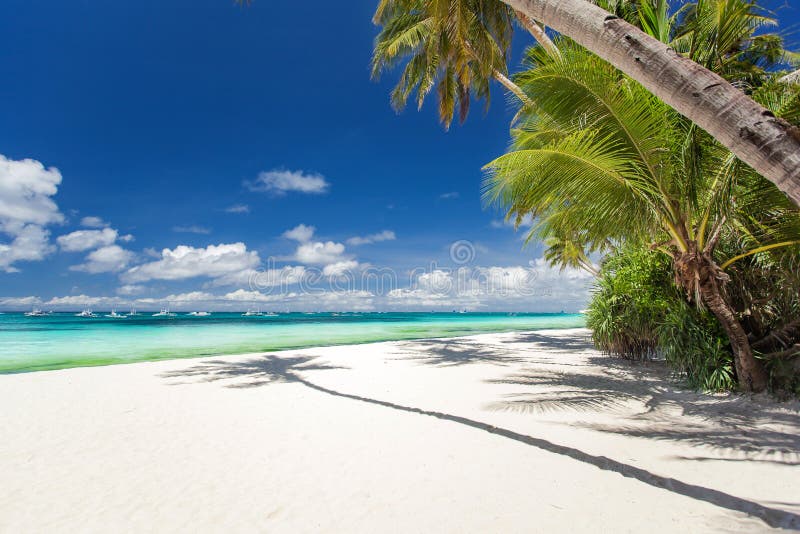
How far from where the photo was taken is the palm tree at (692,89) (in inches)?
70.1

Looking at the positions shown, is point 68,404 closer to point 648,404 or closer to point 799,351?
point 648,404

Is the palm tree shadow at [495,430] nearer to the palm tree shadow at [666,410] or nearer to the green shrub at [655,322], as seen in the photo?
the palm tree shadow at [666,410]

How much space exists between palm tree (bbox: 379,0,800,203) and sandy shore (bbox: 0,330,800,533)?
7.45 ft

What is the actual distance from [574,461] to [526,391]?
296cm

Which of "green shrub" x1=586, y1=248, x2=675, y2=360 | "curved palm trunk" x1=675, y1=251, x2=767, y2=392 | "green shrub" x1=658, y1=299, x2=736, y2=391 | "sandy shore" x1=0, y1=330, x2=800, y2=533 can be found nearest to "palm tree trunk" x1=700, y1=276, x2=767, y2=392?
"curved palm trunk" x1=675, y1=251, x2=767, y2=392

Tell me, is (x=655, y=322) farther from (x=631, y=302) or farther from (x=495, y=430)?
(x=495, y=430)

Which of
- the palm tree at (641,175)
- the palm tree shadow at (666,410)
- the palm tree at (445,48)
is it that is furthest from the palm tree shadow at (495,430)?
the palm tree at (445,48)

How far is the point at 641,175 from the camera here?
4.68 meters

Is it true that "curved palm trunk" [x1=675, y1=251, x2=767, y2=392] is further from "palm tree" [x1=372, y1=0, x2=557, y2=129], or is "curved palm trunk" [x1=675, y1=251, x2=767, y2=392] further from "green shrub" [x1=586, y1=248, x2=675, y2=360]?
"palm tree" [x1=372, y1=0, x2=557, y2=129]

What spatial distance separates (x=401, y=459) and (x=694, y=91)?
12.0 feet

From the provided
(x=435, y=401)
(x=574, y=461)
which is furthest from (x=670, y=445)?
(x=435, y=401)

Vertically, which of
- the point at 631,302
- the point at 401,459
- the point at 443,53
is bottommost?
the point at 401,459

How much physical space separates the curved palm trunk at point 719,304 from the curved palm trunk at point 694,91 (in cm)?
381

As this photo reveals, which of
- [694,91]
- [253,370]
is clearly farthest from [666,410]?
[253,370]
